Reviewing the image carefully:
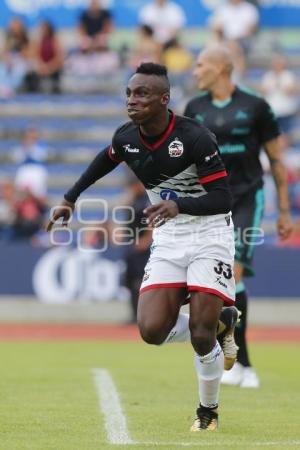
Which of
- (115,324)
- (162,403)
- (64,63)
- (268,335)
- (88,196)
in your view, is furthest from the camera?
(64,63)

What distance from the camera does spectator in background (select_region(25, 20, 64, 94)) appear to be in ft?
72.2

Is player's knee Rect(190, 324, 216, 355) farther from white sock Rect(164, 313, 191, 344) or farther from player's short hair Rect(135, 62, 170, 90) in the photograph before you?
player's short hair Rect(135, 62, 170, 90)

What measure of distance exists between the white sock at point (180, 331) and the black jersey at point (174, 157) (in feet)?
2.61

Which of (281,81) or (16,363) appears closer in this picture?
(16,363)

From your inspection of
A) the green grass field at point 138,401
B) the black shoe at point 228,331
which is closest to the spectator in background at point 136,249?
the green grass field at point 138,401

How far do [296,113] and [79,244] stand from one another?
7014 mm

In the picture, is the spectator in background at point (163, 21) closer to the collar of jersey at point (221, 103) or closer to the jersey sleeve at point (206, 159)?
the collar of jersey at point (221, 103)

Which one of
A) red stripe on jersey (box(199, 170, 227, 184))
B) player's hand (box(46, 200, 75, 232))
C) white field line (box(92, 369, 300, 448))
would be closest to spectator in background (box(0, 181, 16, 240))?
white field line (box(92, 369, 300, 448))

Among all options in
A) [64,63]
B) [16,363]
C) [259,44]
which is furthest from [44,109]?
[16,363]

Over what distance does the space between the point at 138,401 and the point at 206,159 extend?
2438 millimetres

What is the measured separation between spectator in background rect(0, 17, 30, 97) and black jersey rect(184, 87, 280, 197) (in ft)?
42.9

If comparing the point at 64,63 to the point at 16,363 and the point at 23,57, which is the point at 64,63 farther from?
the point at 16,363

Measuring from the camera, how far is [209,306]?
692cm

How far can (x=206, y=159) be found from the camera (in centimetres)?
690
